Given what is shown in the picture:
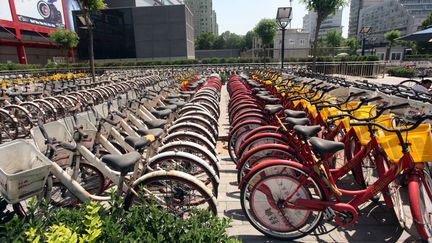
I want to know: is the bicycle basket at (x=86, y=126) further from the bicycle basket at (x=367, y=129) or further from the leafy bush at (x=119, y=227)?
the bicycle basket at (x=367, y=129)

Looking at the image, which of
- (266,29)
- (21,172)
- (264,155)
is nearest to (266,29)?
(266,29)

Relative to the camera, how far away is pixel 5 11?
32.3 metres

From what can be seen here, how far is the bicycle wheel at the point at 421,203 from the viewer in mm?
2229

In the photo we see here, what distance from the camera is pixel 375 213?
304cm

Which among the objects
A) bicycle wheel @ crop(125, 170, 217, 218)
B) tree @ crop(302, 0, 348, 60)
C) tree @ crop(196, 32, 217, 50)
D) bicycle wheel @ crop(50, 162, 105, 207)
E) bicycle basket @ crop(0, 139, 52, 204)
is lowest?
bicycle wheel @ crop(50, 162, 105, 207)

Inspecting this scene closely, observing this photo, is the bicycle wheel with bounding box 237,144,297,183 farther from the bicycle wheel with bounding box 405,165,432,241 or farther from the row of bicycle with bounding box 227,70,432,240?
the bicycle wheel with bounding box 405,165,432,241

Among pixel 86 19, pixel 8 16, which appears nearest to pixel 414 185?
pixel 86 19

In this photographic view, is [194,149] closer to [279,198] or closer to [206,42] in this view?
[279,198]

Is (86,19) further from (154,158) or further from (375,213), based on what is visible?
(375,213)

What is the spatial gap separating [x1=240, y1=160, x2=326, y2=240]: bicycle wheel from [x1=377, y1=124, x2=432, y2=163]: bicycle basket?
0.73m

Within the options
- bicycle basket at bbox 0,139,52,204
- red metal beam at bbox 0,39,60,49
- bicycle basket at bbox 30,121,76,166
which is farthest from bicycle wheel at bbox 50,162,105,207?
red metal beam at bbox 0,39,60,49

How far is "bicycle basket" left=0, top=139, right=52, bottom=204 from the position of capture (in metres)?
2.13

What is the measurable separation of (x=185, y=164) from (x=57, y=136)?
1628 millimetres

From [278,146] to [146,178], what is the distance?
1.54 meters
